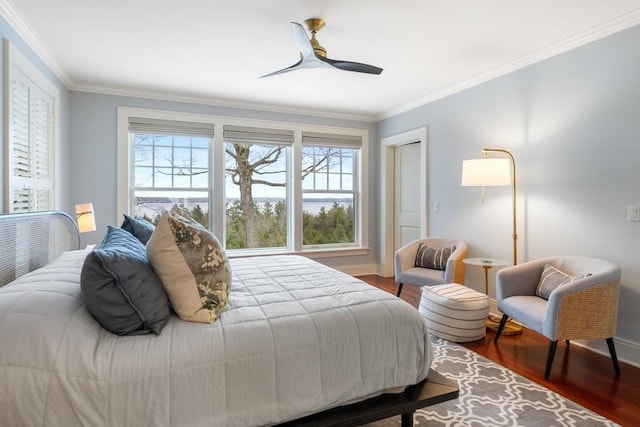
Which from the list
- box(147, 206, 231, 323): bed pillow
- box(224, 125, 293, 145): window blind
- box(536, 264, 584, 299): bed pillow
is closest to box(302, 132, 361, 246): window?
box(224, 125, 293, 145): window blind

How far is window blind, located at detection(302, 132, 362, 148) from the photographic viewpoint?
4.97m

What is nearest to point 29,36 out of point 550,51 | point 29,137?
point 29,137

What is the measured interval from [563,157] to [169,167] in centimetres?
416

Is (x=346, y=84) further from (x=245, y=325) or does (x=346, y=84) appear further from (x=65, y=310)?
(x=65, y=310)

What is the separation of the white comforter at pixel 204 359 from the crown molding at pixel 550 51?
265cm

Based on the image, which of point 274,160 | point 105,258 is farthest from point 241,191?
point 105,258

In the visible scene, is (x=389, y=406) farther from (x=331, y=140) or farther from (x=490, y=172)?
(x=331, y=140)

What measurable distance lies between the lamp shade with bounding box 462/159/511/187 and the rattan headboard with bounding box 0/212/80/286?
134 inches

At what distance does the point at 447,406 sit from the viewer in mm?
1998

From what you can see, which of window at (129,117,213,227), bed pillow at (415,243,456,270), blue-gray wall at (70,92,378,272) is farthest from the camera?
window at (129,117,213,227)

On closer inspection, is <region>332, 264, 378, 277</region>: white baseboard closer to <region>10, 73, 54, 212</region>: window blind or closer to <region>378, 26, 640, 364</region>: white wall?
<region>378, 26, 640, 364</region>: white wall

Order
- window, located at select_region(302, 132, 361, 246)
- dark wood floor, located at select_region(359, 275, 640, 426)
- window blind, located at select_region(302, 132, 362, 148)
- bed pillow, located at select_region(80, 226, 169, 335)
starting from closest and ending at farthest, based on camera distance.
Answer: bed pillow, located at select_region(80, 226, 169, 335) → dark wood floor, located at select_region(359, 275, 640, 426) → window blind, located at select_region(302, 132, 362, 148) → window, located at select_region(302, 132, 361, 246)

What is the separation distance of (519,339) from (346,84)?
2.99 metres

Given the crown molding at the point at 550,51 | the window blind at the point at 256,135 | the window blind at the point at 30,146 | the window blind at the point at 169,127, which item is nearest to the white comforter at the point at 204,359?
the window blind at the point at 30,146
